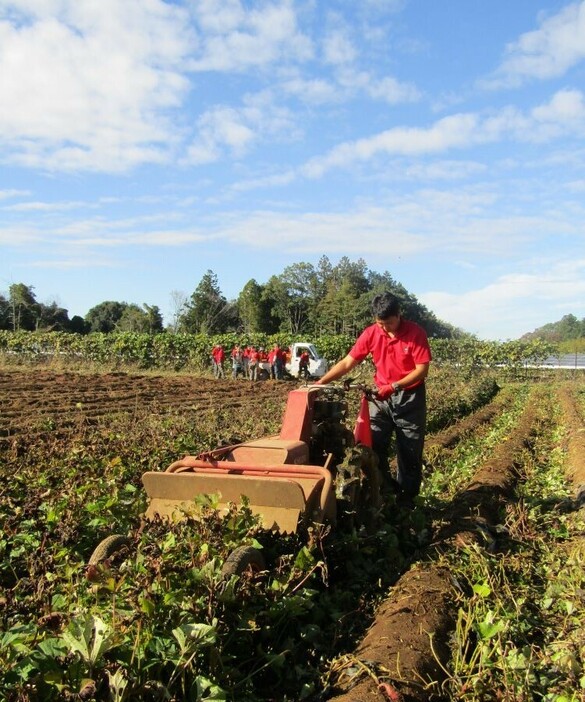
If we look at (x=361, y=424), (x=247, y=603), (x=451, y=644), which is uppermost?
(x=361, y=424)

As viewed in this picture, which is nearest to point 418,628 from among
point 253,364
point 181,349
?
point 253,364

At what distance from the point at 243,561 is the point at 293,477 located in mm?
992

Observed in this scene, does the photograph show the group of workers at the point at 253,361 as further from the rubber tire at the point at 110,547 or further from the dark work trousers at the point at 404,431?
the rubber tire at the point at 110,547

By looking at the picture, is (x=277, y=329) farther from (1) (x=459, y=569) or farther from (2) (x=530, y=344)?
(1) (x=459, y=569)

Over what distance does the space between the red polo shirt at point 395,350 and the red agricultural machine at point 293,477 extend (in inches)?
15.1

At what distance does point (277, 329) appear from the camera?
190 ft

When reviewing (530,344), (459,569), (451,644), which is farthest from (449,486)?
(530,344)

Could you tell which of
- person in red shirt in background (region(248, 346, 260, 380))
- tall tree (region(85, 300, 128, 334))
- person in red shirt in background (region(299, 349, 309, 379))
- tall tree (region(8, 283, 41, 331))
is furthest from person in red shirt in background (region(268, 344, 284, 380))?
tall tree (region(85, 300, 128, 334))

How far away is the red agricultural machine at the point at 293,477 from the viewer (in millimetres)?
4199

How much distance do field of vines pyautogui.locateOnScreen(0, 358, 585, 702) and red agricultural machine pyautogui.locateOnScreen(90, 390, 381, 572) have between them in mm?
137

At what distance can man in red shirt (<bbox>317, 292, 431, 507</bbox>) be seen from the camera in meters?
5.68

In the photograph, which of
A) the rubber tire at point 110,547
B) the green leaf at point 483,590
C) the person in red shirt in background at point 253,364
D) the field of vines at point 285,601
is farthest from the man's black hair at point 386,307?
the person in red shirt in background at point 253,364

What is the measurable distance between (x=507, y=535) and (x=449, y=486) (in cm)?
214

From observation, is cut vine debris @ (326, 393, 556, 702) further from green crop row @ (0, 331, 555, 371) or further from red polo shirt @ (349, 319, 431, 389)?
green crop row @ (0, 331, 555, 371)
